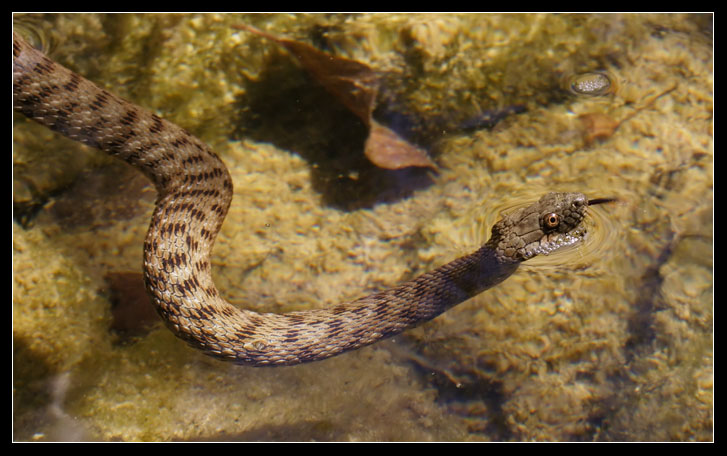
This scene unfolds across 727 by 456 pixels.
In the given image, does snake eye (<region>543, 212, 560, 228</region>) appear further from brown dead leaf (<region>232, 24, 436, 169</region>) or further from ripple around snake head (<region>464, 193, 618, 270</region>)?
brown dead leaf (<region>232, 24, 436, 169</region>)

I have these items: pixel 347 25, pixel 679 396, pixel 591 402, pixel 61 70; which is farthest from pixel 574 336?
pixel 61 70

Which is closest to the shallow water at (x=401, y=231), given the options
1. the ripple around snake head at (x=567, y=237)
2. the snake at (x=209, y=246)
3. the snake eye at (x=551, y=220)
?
the ripple around snake head at (x=567, y=237)

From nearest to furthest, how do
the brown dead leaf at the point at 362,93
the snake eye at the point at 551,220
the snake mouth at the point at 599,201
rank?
the snake eye at the point at 551,220
the snake mouth at the point at 599,201
the brown dead leaf at the point at 362,93

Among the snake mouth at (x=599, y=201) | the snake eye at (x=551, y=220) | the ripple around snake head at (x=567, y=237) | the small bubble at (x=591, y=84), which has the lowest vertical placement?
the ripple around snake head at (x=567, y=237)

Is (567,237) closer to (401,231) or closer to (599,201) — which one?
(599,201)

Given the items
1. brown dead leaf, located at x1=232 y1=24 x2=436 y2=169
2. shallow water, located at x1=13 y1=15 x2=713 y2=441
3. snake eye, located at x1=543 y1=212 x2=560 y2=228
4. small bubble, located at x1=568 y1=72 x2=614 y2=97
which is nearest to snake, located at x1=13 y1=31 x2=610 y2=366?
snake eye, located at x1=543 y1=212 x2=560 y2=228

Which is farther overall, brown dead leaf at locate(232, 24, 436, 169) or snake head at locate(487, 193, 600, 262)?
brown dead leaf at locate(232, 24, 436, 169)

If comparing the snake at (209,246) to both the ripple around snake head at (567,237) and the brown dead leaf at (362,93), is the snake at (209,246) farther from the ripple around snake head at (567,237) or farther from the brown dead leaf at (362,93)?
the brown dead leaf at (362,93)
